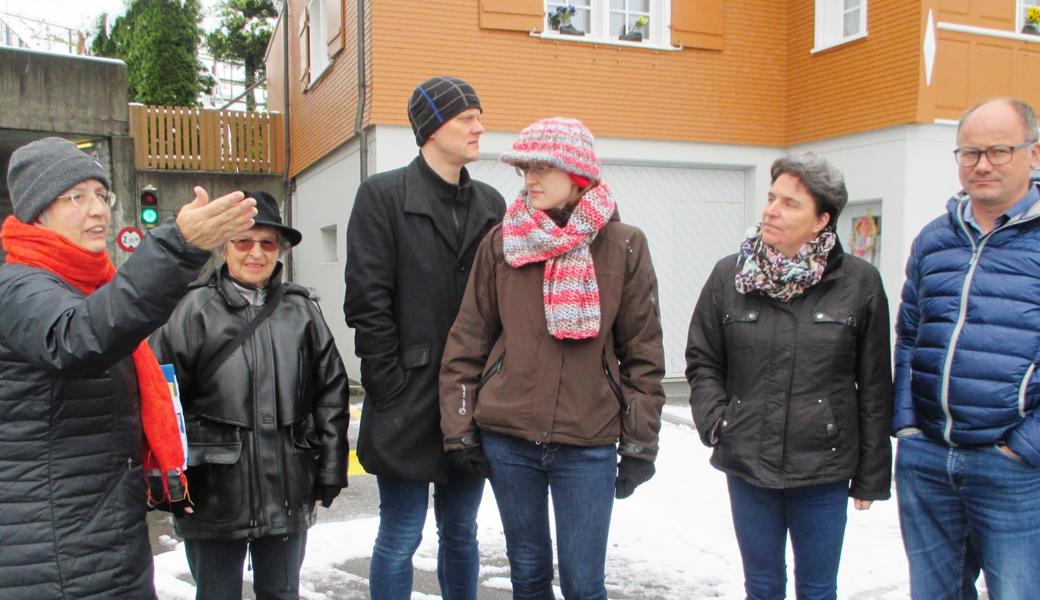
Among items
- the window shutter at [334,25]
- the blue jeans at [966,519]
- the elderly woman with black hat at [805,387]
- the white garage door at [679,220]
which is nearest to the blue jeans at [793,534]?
the elderly woman with black hat at [805,387]

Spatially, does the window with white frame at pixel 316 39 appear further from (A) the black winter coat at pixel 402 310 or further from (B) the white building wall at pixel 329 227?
(A) the black winter coat at pixel 402 310

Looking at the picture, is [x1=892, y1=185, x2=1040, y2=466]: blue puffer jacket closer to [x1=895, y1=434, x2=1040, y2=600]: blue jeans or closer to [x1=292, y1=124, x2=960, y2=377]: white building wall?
[x1=895, y1=434, x2=1040, y2=600]: blue jeans

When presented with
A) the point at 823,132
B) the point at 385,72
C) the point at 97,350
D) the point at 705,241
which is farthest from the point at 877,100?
the point at 97,350

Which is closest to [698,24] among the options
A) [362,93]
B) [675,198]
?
[675,198]

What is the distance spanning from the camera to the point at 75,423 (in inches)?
86.6

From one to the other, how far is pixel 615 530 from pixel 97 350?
377 centimetres

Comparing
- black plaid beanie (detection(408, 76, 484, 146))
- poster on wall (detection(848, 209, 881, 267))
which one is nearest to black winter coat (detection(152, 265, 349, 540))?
black plaid beanie (detection(408, 76, 484, 146))

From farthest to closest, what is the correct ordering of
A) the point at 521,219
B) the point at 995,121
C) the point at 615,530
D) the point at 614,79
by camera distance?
the point at 614,79 < the point at 615,530 < the point at 521,219 < the point at 995,121

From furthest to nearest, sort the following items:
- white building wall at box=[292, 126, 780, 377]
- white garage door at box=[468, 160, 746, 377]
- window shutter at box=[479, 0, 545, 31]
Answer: white garage door at box=[468, 160, 746, 377]
white building wall at box=[292, 126, 780, 377]
window shutter at box=[479, 0, 545, 31]

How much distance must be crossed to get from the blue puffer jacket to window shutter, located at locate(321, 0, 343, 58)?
33.2ft

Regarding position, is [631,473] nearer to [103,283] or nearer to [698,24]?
[103,283]

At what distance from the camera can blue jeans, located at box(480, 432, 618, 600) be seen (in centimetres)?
281

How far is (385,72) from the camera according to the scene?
10297mm

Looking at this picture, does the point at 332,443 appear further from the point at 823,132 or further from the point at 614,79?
the point at 823,132
